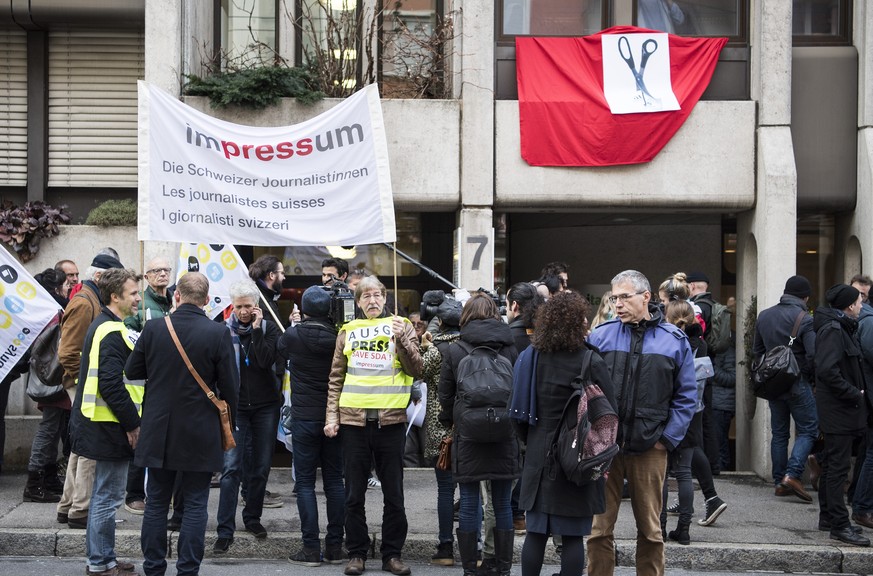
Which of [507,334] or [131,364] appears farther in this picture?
[507,334]

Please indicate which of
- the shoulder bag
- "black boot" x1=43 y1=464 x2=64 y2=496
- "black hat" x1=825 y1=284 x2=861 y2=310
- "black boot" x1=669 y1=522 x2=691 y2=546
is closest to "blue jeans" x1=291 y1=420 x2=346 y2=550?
the shoulder bag

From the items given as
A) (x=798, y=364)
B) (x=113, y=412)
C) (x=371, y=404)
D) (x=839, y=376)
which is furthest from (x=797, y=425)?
(x=113, y=412)

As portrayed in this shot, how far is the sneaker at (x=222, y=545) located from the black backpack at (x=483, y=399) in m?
2.20

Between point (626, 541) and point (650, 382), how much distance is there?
245cm

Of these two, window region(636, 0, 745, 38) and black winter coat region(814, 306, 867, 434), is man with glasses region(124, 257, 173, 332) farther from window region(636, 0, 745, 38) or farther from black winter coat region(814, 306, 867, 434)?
window region(636, 0, 745, 38)

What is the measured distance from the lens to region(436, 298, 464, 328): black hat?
7898 mm

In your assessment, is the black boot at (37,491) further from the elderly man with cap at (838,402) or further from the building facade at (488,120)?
the elderly man with cap at (838,402)

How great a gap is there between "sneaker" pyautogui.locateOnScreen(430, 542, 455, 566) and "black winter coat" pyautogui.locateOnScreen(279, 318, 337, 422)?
1337 millimetres

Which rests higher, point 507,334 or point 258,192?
point 258,192

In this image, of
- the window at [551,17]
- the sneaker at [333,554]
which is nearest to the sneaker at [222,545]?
the sneaker at [333,554]

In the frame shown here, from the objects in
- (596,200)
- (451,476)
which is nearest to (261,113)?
(596,200)

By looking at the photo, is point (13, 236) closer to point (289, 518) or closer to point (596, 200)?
point (289, 518)

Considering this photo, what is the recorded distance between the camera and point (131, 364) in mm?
6973

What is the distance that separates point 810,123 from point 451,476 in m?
6.58
